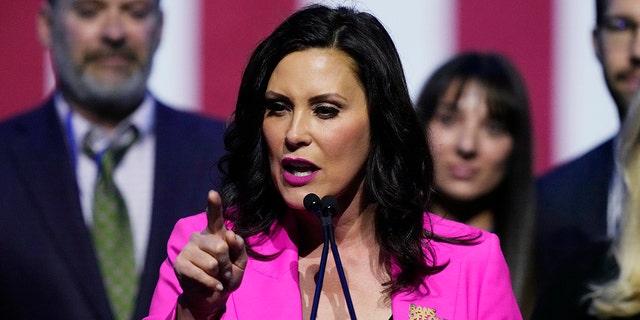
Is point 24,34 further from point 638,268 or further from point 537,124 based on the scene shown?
point 638,268

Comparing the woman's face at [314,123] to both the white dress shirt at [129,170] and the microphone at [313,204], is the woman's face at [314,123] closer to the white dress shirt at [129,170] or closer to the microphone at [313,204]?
the microphone at [313,204]

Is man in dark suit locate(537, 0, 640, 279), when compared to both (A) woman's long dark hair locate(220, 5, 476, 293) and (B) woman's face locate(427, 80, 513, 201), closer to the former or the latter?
(B) woman's face locate(427, 80, 513, 201)

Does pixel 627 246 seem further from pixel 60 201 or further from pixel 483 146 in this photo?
pixel 60 201

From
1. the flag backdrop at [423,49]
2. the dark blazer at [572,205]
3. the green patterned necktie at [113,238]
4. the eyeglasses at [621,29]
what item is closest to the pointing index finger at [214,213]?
the green patterned necktie at [113,238]

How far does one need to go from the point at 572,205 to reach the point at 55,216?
1763 mm

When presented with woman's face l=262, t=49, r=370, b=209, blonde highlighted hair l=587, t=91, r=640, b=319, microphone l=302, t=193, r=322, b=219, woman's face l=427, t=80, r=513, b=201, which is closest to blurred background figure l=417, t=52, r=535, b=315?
woman's face l=427, t=80, r=513, b=201

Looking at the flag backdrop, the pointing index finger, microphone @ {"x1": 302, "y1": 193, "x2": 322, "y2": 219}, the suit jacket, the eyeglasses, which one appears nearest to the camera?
the pointing index finger

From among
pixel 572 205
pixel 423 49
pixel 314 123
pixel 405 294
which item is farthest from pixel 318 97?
pixel 572 205

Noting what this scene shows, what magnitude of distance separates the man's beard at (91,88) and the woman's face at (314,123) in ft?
4.65

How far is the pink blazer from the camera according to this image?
232cm

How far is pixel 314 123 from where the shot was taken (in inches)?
93.1

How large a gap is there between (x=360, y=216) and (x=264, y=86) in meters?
0.37

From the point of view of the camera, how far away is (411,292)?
241 centimetres

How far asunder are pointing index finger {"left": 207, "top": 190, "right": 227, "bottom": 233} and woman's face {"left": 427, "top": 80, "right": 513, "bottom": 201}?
2.04 meters
